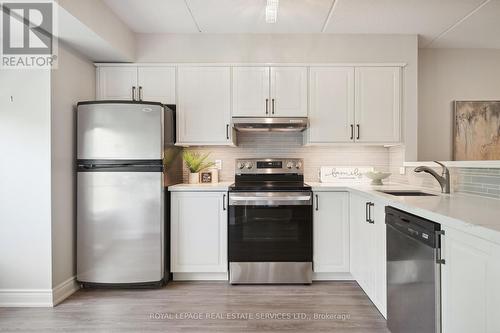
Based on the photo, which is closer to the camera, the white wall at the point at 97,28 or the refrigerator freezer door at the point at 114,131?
the white wall at the point at 97,28

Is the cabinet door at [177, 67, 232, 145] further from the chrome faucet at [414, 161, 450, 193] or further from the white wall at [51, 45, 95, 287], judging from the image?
the chrome faucet at [414, 161, 450, 193]

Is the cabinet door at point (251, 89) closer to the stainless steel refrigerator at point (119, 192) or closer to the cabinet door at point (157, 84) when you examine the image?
the cabinet door at point (157, 84)

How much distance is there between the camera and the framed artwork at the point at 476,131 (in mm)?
3277

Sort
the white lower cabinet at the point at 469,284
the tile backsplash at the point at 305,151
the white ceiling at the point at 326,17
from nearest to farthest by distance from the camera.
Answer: the white lower cabinet at the point at 469,284 → the white ceiling at the point at 326,17 → the tile backsplash at the point at 305,151

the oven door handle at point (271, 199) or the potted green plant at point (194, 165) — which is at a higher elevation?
the potted green plant at point (194, 165)

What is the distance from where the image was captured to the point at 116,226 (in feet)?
8.64

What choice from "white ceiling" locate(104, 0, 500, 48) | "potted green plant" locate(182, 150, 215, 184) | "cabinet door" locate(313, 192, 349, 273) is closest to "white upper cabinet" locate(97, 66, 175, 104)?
"white ceiling" locate(104, 0, 500, 48)

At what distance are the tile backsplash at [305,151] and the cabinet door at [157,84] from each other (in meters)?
0.66

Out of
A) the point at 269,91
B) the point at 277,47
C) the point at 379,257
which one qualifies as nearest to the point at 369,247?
the point at 379,257

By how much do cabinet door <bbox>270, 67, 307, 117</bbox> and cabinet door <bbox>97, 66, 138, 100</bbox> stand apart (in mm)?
1426

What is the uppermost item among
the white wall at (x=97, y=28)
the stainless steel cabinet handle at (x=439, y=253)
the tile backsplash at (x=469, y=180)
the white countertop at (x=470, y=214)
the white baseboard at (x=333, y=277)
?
the white wall at (x=97, y=28)

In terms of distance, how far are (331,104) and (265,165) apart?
0.94 meters

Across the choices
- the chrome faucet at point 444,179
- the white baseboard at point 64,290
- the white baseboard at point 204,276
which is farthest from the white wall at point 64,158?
the chrome faucet at point 444,179

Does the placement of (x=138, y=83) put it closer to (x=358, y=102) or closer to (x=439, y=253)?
A: (x=358, y=102)
